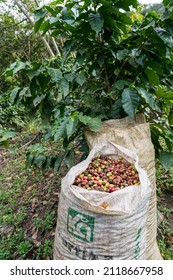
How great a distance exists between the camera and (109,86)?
1582 millimetres

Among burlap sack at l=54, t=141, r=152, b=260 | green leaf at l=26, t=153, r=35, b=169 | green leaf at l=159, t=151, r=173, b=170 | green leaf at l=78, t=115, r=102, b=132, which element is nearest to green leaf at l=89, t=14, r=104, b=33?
green leaf at l=78, t=115, r=102, b=132

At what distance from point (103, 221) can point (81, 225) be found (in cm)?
10

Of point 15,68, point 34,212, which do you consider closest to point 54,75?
point 15,68

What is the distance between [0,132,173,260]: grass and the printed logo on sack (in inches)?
23.2

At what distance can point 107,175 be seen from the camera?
1220mm

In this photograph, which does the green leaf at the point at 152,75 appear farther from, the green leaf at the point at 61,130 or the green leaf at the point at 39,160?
the green leaf at the point at 39,160

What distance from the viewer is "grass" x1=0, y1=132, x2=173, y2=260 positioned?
6.06 ft

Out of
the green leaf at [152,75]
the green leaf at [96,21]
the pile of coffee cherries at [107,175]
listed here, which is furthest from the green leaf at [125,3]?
the pile of coffee cherries at [107,175]

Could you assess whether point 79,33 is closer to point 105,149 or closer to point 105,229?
point 105,149

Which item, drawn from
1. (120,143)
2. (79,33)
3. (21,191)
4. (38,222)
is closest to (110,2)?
(79,33)

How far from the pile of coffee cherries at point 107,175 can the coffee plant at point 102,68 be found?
0.58 feet

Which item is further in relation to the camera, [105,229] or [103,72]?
[103,72]

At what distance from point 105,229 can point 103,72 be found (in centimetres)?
94
